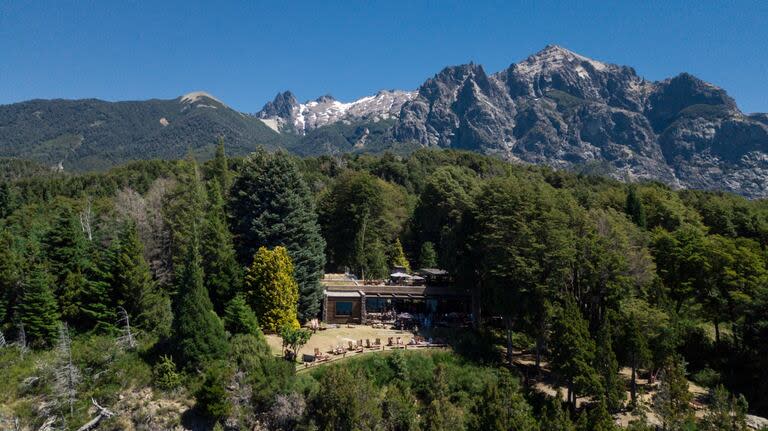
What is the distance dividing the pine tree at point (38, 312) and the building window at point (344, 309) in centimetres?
1680

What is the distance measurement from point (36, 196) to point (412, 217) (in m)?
59.8

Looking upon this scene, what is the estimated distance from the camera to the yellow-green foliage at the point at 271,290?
29.4 m

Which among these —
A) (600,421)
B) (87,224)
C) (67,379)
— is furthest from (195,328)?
(87,224)

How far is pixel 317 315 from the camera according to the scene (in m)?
34.5

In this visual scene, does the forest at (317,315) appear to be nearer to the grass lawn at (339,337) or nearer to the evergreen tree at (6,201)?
the grass lawn at (339,337)

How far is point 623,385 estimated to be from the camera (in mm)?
25578

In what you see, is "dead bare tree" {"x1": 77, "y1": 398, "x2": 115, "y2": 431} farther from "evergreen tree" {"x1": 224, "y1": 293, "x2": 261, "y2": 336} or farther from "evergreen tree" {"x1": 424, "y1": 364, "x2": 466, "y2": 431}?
"evergreen tree" {"x1": 424, "y1": 364, "x2": 466, "y2": 431}

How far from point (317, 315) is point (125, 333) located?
12.1 meters

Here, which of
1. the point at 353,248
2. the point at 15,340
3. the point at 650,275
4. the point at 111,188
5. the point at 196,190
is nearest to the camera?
the point at 15,340

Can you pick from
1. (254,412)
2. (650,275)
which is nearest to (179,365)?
(254,412)

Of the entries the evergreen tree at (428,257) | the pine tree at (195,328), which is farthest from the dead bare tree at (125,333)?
the evergreen tree at (428,257)

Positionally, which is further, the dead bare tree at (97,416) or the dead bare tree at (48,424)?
the dead bare tree at (97,416)

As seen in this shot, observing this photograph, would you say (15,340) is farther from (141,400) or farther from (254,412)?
(254,412)

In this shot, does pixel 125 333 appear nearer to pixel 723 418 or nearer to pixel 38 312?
pixel 38 312
